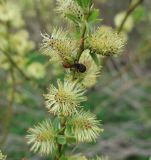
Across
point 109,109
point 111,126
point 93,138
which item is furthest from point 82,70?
point 109,109

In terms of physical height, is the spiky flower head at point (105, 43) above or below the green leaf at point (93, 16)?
below

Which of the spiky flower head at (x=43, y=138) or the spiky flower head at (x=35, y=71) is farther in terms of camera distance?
the spiky flower head at (x=35, y=71)

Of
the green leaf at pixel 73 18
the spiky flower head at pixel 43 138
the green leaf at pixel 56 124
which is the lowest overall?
the spiky flower head at pixel 43 138

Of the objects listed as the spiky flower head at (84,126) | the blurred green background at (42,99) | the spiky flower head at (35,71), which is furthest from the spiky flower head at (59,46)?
the spiky flower head at (35,71)

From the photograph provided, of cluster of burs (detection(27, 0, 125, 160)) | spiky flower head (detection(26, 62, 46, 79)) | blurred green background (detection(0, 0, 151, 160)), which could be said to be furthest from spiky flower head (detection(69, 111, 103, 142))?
spiky flower head (detection(26, 62, 46, 79))

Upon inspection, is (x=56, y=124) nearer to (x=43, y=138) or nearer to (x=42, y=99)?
(x=43, y=138)

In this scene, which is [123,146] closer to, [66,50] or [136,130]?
[136,130]

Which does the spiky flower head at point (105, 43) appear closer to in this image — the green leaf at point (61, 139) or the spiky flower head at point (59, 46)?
the spiky flower head at point (59, 46)

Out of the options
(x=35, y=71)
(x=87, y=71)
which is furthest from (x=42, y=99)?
(x=87, y=71)
